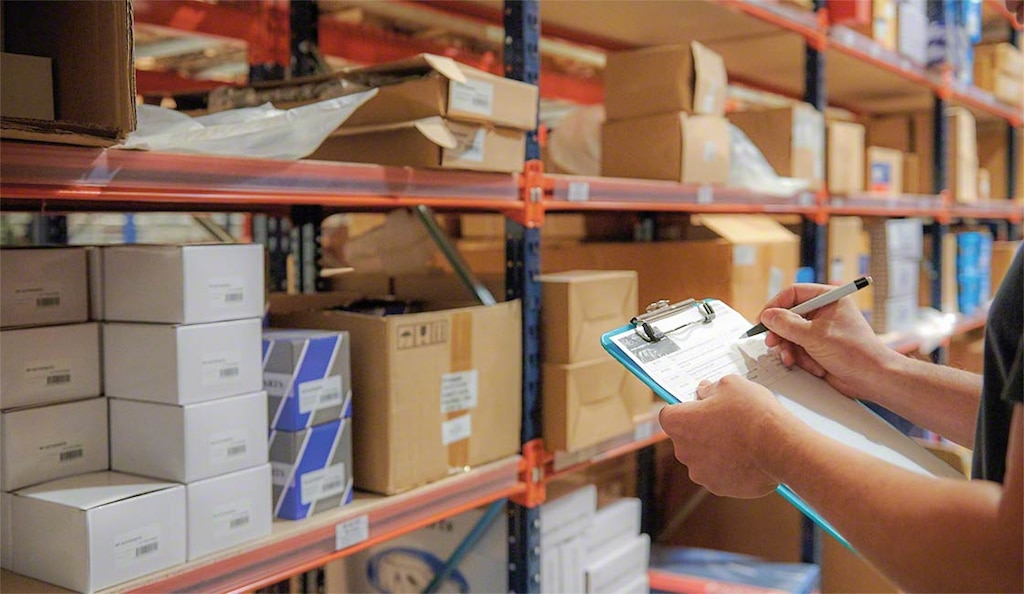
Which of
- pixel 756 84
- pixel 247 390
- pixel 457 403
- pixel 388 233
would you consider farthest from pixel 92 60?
pixel 756 84

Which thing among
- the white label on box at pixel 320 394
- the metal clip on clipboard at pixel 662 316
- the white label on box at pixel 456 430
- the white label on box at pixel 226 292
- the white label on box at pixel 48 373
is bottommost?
the white label on box at pixel 456 430

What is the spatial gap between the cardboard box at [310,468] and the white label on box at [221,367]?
183 millimetres

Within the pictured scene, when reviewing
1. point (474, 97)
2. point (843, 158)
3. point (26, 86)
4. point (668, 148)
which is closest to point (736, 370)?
point (474, 97)

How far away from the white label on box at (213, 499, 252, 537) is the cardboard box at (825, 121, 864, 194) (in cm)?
239

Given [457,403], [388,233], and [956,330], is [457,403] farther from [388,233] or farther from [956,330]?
[956,330]

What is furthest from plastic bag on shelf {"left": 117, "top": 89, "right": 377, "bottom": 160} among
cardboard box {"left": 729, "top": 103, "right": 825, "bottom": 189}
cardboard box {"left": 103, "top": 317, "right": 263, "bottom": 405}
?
cardboard box {"left": 729, "top": 103, "right": 825, "bottom": 189}

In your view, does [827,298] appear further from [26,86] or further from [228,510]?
[26,86]

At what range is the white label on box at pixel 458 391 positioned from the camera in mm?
1785

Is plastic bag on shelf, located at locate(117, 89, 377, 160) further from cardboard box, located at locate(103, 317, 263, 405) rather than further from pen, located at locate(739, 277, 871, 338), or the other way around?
pen, located at locate(739, 277, 871, 338)

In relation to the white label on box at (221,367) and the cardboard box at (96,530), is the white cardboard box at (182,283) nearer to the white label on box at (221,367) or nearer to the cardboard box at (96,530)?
the white label on box at (221,367)

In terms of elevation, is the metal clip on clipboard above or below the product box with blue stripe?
above

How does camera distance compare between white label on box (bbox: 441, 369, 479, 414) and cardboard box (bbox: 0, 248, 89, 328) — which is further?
white label on box (bbox: 441, 369, 479, 414)

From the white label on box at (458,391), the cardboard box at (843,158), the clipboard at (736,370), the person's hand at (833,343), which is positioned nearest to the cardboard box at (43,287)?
the white label on box at (458,391)

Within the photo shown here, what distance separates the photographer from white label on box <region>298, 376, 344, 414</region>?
1562mm
